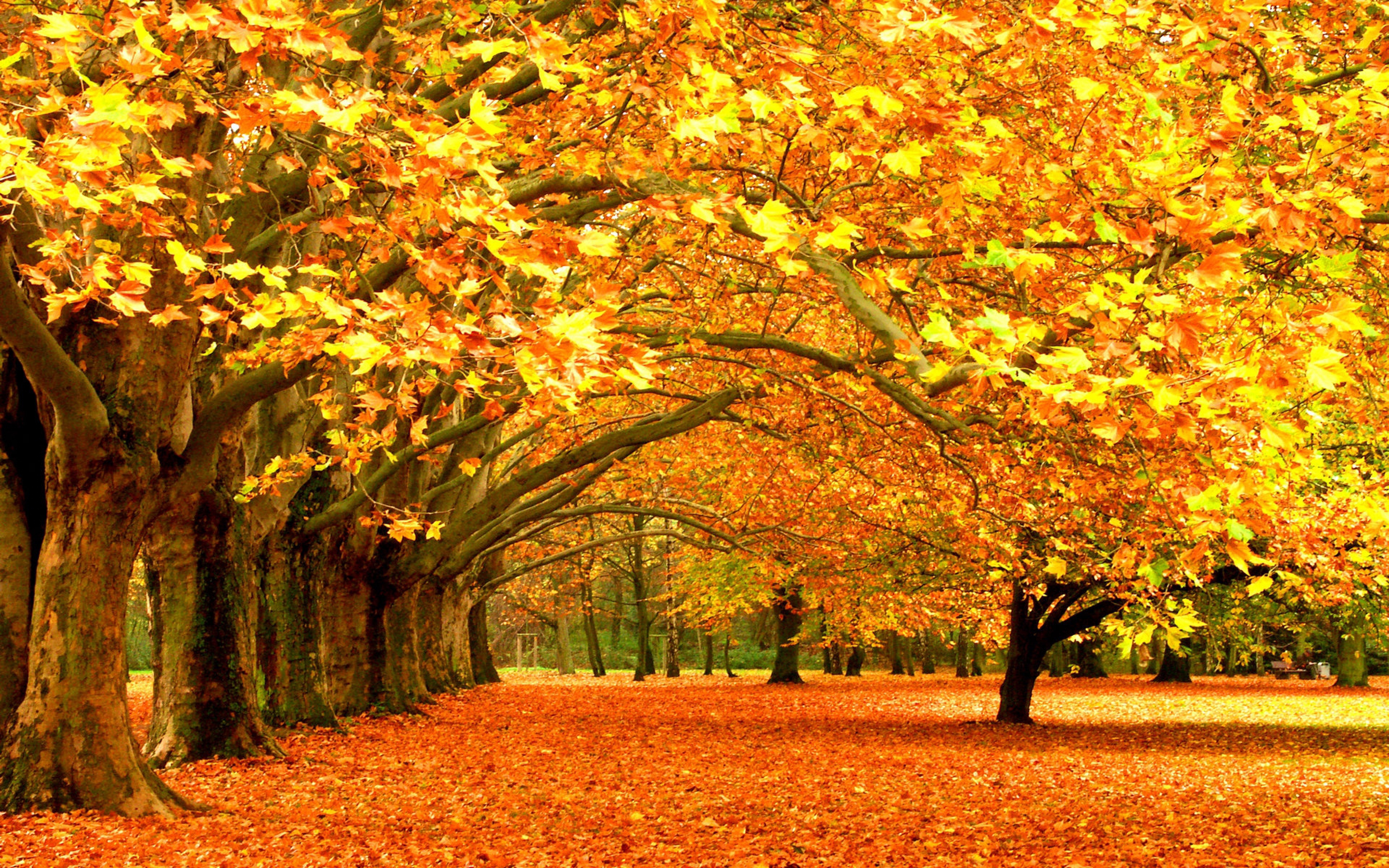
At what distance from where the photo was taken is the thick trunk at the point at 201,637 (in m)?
10.4

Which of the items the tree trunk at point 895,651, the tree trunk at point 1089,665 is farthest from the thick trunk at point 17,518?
the tree trunk at point 895,651

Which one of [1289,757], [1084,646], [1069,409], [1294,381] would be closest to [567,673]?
[1084,646]

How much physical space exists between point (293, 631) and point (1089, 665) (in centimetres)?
3643

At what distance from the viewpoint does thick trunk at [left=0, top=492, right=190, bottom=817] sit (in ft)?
23.7

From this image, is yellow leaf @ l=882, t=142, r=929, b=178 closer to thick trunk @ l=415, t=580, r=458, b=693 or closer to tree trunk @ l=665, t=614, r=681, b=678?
thick trunk @ l=415, t=580, r=458, b=693

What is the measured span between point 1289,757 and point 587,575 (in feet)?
77.3

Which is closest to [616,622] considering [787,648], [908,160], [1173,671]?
[787,648]

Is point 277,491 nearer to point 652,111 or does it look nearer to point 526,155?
point 526,155

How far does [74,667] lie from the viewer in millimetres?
7320

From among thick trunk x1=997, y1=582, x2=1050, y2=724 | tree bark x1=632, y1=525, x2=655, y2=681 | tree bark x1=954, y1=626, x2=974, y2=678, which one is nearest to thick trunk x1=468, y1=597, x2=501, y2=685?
tree bark x1=632, y1=525, x2=655, y2=681

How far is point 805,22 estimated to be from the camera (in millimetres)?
Result: 7707

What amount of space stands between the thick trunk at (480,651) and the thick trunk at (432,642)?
309 inches

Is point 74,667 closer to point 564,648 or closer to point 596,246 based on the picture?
point 596,246

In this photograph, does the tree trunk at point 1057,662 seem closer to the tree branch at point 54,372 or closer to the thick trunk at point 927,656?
the thick trunk at point 927,656
